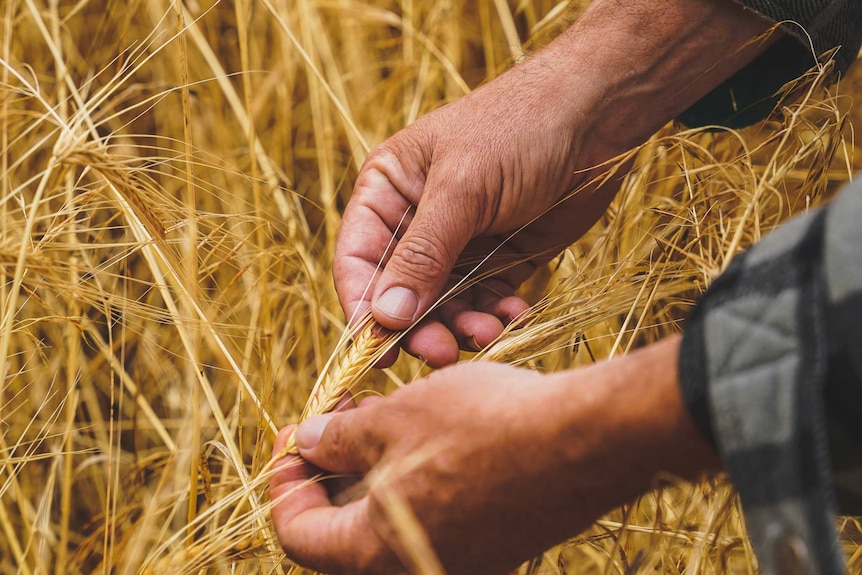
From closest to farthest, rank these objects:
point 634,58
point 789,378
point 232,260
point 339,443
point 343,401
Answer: point 789,378
point 339,443
point 343,401
point 634,58
point 232,260

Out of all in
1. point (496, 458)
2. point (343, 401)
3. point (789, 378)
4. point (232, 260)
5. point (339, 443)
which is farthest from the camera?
point (232, 260)

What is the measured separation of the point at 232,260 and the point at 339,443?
2.39 feet

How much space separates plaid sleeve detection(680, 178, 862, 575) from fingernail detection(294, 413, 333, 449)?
0.36 m

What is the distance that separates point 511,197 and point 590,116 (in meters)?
0.14

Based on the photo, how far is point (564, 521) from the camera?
0.56 meters

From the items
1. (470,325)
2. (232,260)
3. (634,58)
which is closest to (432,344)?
(470,325)

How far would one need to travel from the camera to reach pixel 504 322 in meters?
0.96

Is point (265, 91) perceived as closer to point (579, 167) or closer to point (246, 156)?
point (246, 156)

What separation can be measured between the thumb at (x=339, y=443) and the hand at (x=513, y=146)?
0.55 feet

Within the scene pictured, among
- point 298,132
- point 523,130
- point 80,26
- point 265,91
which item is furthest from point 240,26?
point 80,26

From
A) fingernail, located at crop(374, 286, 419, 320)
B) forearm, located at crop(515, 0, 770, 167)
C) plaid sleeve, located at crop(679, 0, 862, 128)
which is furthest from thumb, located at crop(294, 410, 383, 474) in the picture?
plaid sleeve, located at crop(679, 0, 862, 128)

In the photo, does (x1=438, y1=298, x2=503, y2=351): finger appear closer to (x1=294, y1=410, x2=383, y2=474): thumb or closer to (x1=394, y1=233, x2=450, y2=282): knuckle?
(x1=394, y1=233, x2=450, y2=282): knuckle

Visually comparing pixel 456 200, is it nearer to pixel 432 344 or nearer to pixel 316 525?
pixel 432 344

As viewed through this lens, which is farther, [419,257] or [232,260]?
[232,260]
